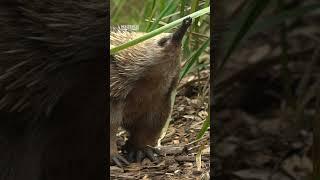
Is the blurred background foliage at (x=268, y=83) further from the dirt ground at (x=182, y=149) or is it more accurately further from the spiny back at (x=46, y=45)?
the dirt ground at (x=182, y=149)

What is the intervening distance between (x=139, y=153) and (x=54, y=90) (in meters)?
0.90

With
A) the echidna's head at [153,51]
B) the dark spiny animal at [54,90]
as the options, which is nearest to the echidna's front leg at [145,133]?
the echidna's head at [153,51]

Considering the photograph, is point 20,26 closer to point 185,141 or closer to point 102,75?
point 102,75

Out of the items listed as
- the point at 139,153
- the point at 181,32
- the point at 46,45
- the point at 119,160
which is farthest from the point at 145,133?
the point at 46,45

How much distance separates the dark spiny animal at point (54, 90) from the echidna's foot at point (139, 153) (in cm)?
77

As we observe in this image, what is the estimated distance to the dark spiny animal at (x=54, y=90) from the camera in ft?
2.14

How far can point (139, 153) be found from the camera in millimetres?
1536

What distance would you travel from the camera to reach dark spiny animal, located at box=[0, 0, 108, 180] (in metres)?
0.65

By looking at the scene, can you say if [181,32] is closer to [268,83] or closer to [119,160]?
[119,160]

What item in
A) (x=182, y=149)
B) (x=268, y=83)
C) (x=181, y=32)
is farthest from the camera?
(x=182, y=149)

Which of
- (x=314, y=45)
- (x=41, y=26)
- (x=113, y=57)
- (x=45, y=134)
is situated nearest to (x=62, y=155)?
(x=45, y=134)

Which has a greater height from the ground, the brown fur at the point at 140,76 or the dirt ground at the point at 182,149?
the brown fur at the point at 140,76

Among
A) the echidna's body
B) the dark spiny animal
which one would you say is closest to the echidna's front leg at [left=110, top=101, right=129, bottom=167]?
the echidna's body

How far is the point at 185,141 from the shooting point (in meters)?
1.47
